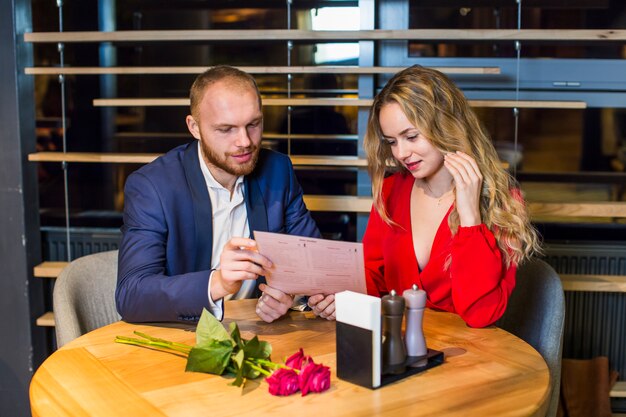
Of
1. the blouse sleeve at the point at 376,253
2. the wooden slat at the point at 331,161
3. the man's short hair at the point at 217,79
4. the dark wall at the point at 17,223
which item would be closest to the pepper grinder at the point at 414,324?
the blouse sleeve at the point at 376,253

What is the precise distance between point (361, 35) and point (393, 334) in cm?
155

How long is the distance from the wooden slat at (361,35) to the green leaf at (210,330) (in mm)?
1537

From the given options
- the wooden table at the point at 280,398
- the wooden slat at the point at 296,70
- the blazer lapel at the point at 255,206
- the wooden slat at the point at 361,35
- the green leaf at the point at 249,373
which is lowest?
the wooden table at the point at 280,398

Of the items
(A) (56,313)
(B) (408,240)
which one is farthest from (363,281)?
(A) (56,313)

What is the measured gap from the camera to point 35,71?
2.89 meters

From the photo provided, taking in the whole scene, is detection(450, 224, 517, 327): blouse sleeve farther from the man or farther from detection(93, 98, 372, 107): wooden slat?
detection(93, 98, 372, 107): wooden slat

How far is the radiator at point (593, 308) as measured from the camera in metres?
3.10

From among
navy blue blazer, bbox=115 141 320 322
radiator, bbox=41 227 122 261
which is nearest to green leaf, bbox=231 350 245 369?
navy blue blazer, bbox=115 141 320 322

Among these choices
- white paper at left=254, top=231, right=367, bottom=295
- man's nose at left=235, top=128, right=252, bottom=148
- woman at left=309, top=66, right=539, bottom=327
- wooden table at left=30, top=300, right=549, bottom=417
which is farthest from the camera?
man's nose at left=235, top=128, right=252, bottom=148

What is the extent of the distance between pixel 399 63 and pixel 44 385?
2136 millimetres

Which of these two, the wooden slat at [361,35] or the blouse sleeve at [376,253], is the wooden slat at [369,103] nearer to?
the wooden slat at [361,35]

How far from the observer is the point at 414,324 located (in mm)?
1597

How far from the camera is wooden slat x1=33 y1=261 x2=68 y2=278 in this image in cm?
299

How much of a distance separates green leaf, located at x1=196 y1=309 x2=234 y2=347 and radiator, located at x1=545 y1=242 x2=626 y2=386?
1.93 m
